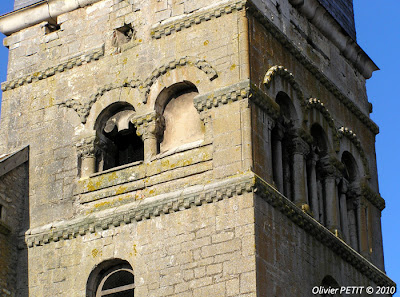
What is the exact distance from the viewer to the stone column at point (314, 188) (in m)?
21.5

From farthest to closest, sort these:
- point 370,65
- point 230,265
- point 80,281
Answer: point 370,65 → point 80,281 → point 230,265

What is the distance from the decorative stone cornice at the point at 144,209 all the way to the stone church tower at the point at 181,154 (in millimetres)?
24

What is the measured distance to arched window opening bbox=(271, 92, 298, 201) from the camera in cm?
2081

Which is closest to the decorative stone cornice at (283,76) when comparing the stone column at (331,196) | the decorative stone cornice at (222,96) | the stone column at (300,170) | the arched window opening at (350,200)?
the decorative stone cornice at (222,96)

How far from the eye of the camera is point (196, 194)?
65.0ft

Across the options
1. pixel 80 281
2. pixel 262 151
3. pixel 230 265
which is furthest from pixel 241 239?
pixel 80 281

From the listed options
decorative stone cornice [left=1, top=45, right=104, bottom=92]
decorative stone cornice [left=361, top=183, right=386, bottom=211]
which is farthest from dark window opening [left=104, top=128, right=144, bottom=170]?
decorative stone cornice [left=361, top=183, right=386, bottom=211]

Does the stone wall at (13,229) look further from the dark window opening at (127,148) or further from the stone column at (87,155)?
the dark window opening at (127,148)

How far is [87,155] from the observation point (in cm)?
2164

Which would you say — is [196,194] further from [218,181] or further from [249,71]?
[249,71]

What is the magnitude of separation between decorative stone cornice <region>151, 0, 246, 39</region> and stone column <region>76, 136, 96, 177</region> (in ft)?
7.55

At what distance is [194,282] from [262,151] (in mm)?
2565

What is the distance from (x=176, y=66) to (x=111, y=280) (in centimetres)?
400

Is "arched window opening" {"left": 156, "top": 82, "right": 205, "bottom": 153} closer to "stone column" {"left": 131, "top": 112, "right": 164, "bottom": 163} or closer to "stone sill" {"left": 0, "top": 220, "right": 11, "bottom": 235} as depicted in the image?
"stone column" {"left": 131, "top": 112, "right": 164, "bottom": 163}
